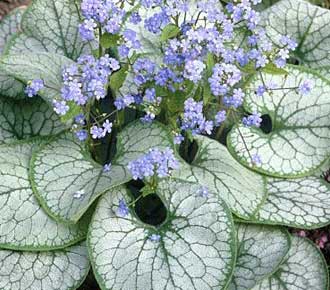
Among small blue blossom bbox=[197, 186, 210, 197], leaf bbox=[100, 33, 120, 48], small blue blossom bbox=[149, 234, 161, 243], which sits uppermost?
leaf bbox=[100, 33, 120, 48]

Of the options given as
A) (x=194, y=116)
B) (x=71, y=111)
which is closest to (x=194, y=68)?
(x=194, y=116)

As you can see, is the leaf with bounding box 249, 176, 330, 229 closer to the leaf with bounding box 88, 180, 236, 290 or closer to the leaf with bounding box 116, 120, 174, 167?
the leaf with bounding box 88, 180, 236, 290

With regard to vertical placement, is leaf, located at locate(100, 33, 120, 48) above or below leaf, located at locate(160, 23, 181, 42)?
below

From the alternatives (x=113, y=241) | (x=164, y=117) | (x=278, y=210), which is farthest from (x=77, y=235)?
(x=278, y=210)

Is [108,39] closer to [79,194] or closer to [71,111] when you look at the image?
[71,111]

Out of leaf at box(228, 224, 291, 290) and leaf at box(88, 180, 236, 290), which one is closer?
leaf at box(88, 180, 236, 290)

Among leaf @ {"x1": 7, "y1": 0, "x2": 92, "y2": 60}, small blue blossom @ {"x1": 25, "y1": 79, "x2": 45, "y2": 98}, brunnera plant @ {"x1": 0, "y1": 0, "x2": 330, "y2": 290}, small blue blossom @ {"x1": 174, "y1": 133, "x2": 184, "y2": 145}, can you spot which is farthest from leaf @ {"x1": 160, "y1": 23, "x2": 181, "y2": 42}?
leaf @ {"x1": 7, "y1": 0, "x2": 92, "y2": 60}
